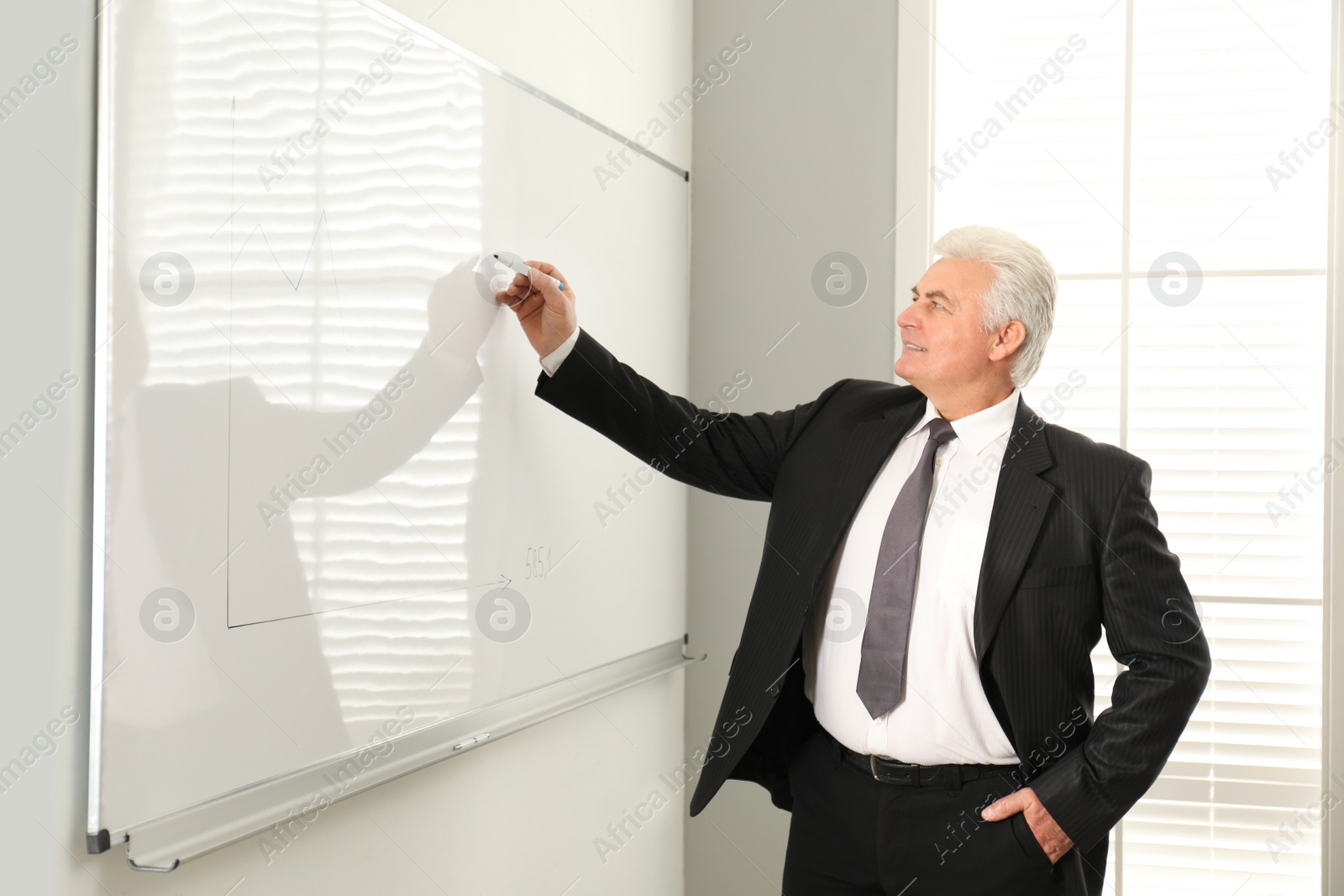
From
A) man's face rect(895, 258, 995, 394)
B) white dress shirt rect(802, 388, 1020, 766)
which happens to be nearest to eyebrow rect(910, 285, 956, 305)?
man's face rect(895, 258, 995, 394)

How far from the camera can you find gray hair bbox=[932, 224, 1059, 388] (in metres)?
1.72

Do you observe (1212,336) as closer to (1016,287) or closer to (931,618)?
(1016,287)

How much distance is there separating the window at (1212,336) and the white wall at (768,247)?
222 millimetres

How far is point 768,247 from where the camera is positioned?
2678 mm

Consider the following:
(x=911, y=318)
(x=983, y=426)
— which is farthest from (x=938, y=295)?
(x=983, y=426)

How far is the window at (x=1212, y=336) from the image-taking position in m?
2.40

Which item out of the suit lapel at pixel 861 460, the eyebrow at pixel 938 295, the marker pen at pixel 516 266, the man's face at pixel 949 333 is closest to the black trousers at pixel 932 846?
the suit lapel at pixel 861 460

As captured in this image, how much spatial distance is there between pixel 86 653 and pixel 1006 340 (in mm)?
1393

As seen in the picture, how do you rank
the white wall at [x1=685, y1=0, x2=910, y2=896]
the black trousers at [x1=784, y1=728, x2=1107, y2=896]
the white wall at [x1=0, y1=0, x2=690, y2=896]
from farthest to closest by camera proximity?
the white wall at [x1=685, y1=0, x2=910, y2=896], the black trousers at [x1=784, y1=728, x2=1107, y2=896], the white wall at [x1=0, y1=0, x2=690, y2=896]

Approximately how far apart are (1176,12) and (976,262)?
1254 mm

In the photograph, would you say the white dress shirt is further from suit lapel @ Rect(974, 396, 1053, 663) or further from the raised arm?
the raised arm

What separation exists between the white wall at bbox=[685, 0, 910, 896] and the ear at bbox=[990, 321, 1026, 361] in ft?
2.84

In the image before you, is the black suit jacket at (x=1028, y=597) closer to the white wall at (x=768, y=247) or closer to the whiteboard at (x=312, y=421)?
the whiteboard at (x=312, y=421)

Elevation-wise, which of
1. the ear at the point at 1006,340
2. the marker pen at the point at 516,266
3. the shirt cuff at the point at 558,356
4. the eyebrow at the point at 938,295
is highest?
the marker pen at the point at 516,266
